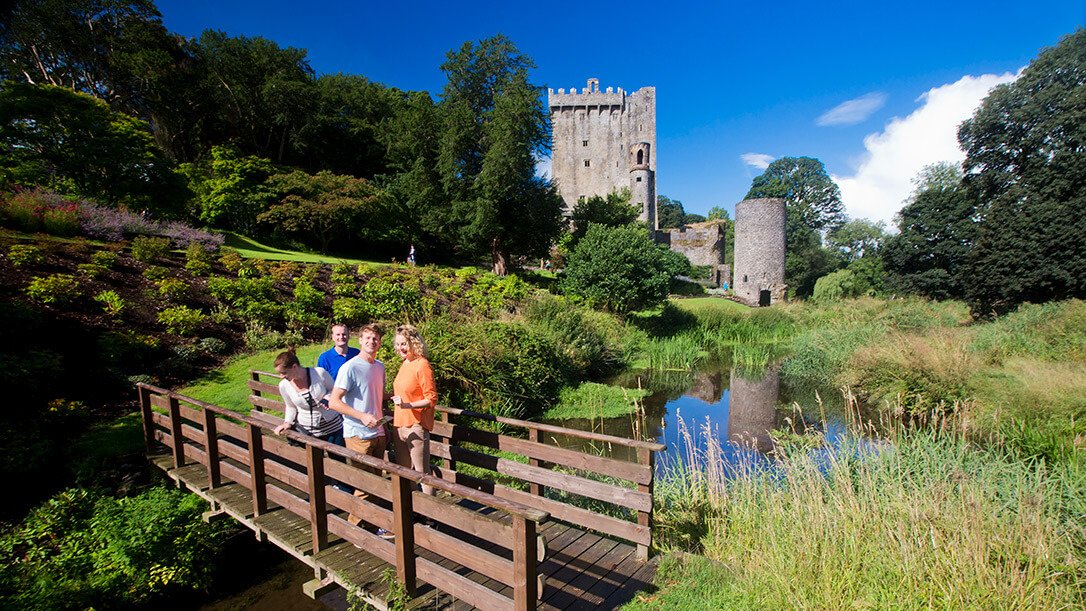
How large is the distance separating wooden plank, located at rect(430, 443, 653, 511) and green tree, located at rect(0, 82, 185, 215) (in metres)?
16.7

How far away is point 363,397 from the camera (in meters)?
3.71

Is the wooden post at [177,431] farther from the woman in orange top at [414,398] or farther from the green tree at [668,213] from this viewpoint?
the green tree at [668,213]

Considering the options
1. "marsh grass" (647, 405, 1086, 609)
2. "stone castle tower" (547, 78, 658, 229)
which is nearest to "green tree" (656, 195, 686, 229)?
"stone castle tower" (547, 78, 658, 229)

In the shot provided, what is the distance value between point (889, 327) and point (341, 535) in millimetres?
16688

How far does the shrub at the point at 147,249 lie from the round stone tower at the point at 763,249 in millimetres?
31274

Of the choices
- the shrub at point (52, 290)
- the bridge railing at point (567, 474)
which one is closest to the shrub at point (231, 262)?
the shrub at point (52, 290)

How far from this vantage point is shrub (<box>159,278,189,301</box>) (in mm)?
9766

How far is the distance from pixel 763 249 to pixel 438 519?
33881 millimetres

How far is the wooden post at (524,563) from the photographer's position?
2.44m

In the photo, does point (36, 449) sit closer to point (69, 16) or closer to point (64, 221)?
point (64, 221)

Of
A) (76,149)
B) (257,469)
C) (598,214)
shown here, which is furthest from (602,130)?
(257,469)

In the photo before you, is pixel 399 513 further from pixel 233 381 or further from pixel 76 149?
pixel 76 149

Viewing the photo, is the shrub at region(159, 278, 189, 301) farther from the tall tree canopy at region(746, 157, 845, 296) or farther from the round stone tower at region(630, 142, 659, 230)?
the tall tree canopy at region(746, 157, 845, 296)

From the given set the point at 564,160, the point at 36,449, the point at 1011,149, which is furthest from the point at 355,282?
the point at 564,160
